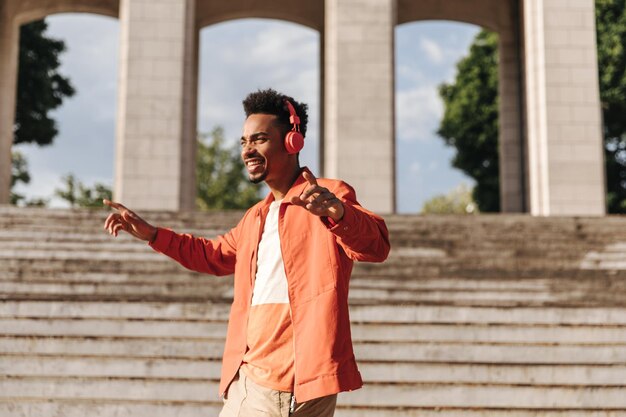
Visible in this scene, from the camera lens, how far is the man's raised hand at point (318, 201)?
7.53 ft

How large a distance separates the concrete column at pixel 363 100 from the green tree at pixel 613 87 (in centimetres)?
1222

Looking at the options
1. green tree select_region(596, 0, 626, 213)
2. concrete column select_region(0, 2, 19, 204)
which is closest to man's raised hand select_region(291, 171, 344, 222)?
concrete column select_region(0, 2, 19, 204)

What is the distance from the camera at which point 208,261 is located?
3.28 m

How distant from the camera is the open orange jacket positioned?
254 centimetres

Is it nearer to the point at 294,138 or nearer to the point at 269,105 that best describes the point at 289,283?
the point at 294,138

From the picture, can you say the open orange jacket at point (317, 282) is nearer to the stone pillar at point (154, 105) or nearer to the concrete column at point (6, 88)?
the stone pillar at point (154, 105)

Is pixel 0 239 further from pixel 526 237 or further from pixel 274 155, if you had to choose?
pixel 274 155

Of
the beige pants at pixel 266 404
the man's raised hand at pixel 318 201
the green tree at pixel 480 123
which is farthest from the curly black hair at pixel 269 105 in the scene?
the green tree at pixel 480 123

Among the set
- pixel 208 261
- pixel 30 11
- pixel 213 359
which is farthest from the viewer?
pixel 30 11

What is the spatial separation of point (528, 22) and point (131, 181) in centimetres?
952

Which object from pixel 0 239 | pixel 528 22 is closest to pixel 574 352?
pixel 0 239

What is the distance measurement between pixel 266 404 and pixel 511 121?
60.1ft

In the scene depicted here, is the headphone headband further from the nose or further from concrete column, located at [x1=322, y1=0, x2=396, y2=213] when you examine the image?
concrete column, located at [x1=322, y1=0, x2=396, y2=213]

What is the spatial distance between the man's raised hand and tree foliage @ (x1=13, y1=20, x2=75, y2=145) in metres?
26.3
